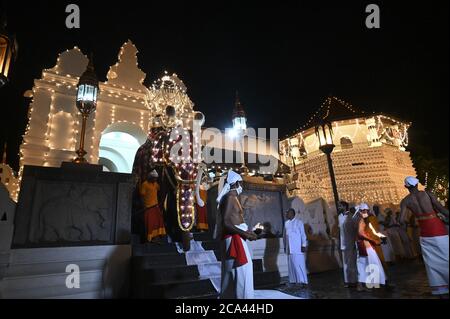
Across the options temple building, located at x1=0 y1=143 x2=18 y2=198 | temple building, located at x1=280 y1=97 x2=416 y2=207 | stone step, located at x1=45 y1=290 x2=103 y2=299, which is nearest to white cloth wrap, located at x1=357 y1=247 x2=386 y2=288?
stone step, located at x1=45 y1=290 x2=103 y2=299

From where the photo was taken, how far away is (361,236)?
5.75 meters

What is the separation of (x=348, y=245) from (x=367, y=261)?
0.66 meters

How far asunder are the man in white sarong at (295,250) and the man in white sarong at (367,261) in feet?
3.88

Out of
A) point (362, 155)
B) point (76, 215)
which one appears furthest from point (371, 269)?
point (362, 155)

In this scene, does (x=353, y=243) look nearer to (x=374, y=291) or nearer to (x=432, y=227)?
(x=374, y=291)

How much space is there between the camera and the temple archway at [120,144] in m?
11.6

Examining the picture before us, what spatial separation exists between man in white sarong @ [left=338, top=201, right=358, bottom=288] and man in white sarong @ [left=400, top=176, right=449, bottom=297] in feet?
5.72

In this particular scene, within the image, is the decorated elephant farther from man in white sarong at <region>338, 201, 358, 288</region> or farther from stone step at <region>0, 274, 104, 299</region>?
man in white sarong at <region>338, 201, 358, 288</region>

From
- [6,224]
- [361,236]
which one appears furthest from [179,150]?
[361,236]

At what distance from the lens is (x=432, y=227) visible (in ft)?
13.6

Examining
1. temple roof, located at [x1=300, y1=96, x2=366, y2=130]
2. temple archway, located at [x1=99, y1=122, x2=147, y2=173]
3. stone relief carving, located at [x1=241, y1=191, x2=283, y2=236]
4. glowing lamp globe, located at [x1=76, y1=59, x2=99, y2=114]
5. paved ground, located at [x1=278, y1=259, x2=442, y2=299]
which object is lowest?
paved ground, located at [x1=278, y1=259, x2=442, y2=299]

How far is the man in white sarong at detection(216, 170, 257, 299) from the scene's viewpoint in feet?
11.8
